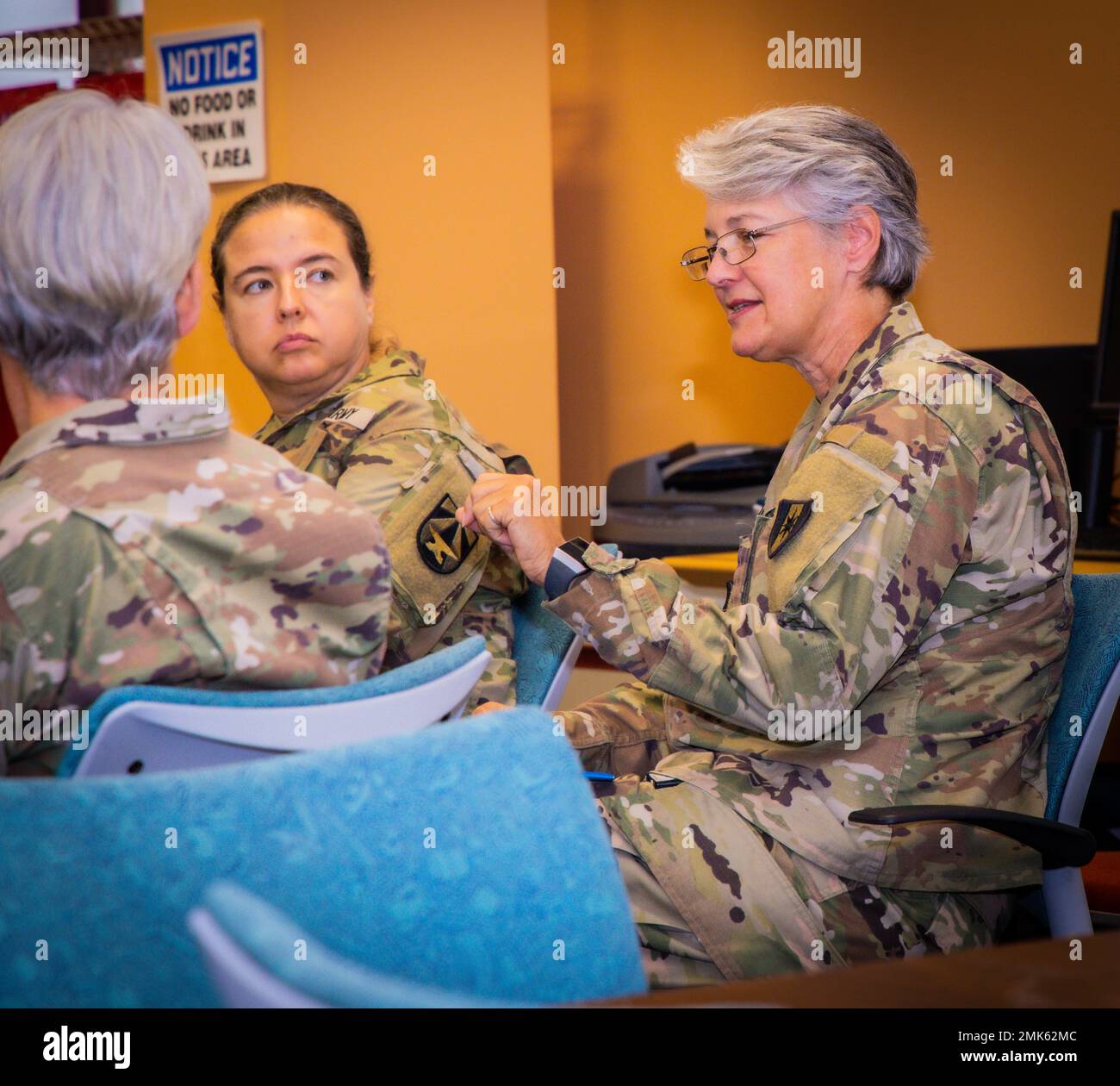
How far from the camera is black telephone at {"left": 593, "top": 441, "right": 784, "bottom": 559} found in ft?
10.3

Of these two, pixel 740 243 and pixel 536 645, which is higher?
pixel 740 243

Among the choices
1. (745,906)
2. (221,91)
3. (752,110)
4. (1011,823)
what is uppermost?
(221,91)

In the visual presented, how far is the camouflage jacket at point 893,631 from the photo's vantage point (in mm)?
1496

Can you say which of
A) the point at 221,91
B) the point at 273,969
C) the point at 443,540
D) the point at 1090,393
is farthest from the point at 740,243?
the point at 221,91

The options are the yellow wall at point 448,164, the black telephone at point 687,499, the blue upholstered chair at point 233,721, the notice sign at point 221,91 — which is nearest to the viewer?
the blue upholstered chair at point 233,721

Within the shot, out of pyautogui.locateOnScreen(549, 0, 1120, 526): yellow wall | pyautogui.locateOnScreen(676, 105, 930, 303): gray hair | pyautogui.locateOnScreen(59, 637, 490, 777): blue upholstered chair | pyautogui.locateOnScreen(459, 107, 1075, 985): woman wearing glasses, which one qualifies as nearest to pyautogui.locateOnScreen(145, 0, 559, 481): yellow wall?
pyautogui.locateOnScreen(549, 0, 1120, 526): yellow wall

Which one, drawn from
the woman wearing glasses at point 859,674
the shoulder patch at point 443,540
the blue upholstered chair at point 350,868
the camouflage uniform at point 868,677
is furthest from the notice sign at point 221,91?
the blue upholstered chair at point 350,868

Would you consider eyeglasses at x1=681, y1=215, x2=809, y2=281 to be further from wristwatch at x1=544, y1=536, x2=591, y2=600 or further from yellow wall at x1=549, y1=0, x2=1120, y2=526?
yellow wall at x1=549, y1=0, x2=1120, y2=526

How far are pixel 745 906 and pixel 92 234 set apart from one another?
3.32 ft

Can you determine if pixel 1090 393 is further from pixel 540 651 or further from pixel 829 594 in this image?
pixel 829 594

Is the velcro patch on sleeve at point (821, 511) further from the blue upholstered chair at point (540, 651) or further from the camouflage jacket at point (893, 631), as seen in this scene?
the blue upholstered chair at point (540, 651)

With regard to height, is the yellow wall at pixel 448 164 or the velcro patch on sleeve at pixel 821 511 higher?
the yellow wall at pixel 448 164

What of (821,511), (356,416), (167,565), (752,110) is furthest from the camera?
(752,110)

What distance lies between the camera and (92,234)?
3.83ft
